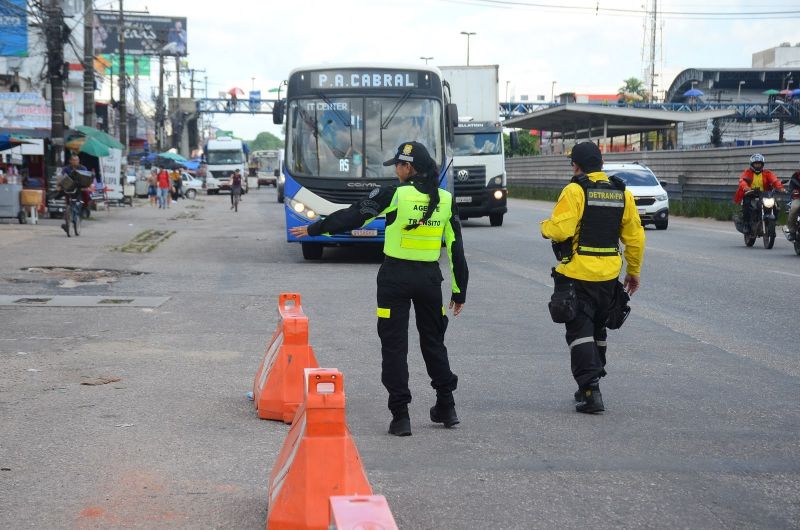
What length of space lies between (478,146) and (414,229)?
84.9 ft

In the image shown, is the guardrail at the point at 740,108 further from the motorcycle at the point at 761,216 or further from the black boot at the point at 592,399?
the black boot at the point at 592,399

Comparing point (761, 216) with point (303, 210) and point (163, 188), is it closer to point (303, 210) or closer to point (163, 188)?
point (303, 210)

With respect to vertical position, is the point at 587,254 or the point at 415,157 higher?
the point at 415,157

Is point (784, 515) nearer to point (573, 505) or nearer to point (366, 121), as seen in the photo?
point (573, 505)

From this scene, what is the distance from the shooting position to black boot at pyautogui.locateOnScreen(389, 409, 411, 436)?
6.47 metres

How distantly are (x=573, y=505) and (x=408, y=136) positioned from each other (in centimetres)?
1405

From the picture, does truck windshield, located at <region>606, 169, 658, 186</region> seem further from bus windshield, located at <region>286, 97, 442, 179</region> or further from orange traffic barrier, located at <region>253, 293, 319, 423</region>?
orange traffic barrier, located at <region>253, 293, 319, 423</region>

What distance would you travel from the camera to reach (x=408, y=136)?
1869 centimetres

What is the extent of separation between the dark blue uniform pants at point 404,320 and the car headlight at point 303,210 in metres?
11.6

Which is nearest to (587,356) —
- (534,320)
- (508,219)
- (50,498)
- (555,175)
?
(50,498)

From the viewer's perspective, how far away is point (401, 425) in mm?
6473

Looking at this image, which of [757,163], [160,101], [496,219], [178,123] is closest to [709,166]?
[496,219]

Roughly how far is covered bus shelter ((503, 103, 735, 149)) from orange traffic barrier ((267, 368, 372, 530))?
46.2 meters

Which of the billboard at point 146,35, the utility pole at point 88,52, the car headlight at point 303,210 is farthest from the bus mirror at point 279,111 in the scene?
the billboard at point 146,35
